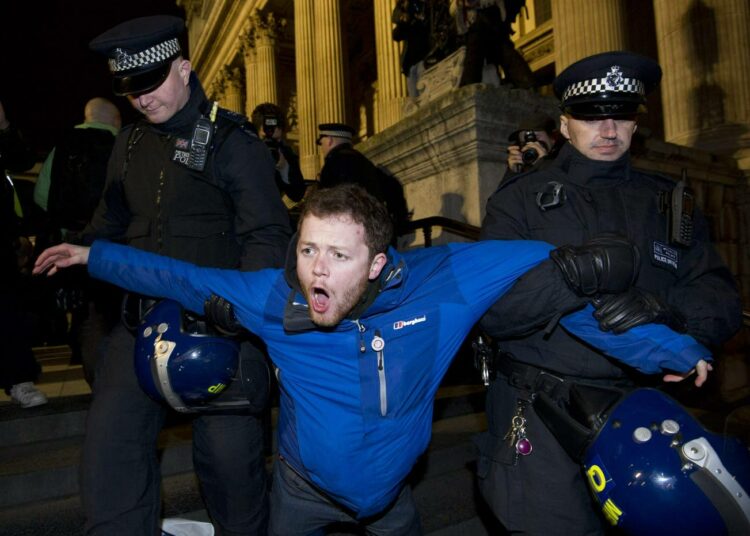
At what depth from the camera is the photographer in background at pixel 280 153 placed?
15.1 ft

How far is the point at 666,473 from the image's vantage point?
1.53 meters

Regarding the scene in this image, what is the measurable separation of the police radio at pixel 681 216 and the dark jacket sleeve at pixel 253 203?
1.43m

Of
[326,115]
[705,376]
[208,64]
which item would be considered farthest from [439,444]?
[208,64]

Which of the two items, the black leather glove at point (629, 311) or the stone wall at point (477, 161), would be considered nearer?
the black leather glove at point (629, 311)

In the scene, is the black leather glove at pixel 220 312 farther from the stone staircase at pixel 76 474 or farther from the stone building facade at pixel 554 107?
the stone building facade at pixel 554 107

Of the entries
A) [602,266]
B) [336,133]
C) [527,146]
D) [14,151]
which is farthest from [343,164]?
[602,266]

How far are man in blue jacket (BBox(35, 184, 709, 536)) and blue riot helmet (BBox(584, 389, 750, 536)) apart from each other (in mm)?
166

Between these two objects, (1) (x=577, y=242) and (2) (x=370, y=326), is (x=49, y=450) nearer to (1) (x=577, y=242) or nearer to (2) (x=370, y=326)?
(2) (x=370, y=326)

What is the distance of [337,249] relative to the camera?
1.58 metres

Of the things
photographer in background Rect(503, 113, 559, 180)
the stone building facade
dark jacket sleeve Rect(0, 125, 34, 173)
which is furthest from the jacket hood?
the stone building facade

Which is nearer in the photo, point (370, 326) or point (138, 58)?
A: point (370, 326)

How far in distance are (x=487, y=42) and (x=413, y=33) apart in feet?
4.08

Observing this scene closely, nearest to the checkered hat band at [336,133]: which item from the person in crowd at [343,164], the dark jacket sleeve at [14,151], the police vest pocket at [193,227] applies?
the person in crowd at [343,164]

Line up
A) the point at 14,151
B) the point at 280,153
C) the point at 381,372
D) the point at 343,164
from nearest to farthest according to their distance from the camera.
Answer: the point at 381,372 < the point at 14,151 < the point at 343,164 < the point at 280,153
